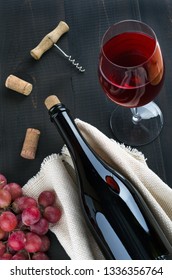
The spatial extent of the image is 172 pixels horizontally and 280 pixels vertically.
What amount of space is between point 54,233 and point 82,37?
0.43m

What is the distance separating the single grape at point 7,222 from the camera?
1.02 metres

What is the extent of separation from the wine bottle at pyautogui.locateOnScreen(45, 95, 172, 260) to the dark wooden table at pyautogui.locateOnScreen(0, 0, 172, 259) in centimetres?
10

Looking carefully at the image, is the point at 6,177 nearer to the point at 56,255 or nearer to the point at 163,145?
the point at 56,255

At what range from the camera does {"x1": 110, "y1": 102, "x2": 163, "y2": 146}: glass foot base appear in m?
1.14

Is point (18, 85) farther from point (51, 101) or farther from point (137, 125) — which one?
point (137, 125)

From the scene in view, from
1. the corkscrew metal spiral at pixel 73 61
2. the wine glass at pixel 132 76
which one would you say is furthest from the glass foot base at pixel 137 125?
the corkscrew metal spiral at pixel 73 61

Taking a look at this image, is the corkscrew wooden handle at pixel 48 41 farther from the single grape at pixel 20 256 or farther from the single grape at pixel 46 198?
the single grape at pixel 20 256

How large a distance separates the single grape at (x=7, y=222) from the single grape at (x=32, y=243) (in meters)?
0.03

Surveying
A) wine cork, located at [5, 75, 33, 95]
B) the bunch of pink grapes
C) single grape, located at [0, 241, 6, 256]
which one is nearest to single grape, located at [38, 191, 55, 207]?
the bunch of pink grapes

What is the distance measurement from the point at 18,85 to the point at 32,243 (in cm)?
34

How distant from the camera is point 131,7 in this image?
124cm

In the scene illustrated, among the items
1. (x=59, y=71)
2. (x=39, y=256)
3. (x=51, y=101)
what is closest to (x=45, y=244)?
(x=39, y=256)

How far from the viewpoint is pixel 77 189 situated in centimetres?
106
